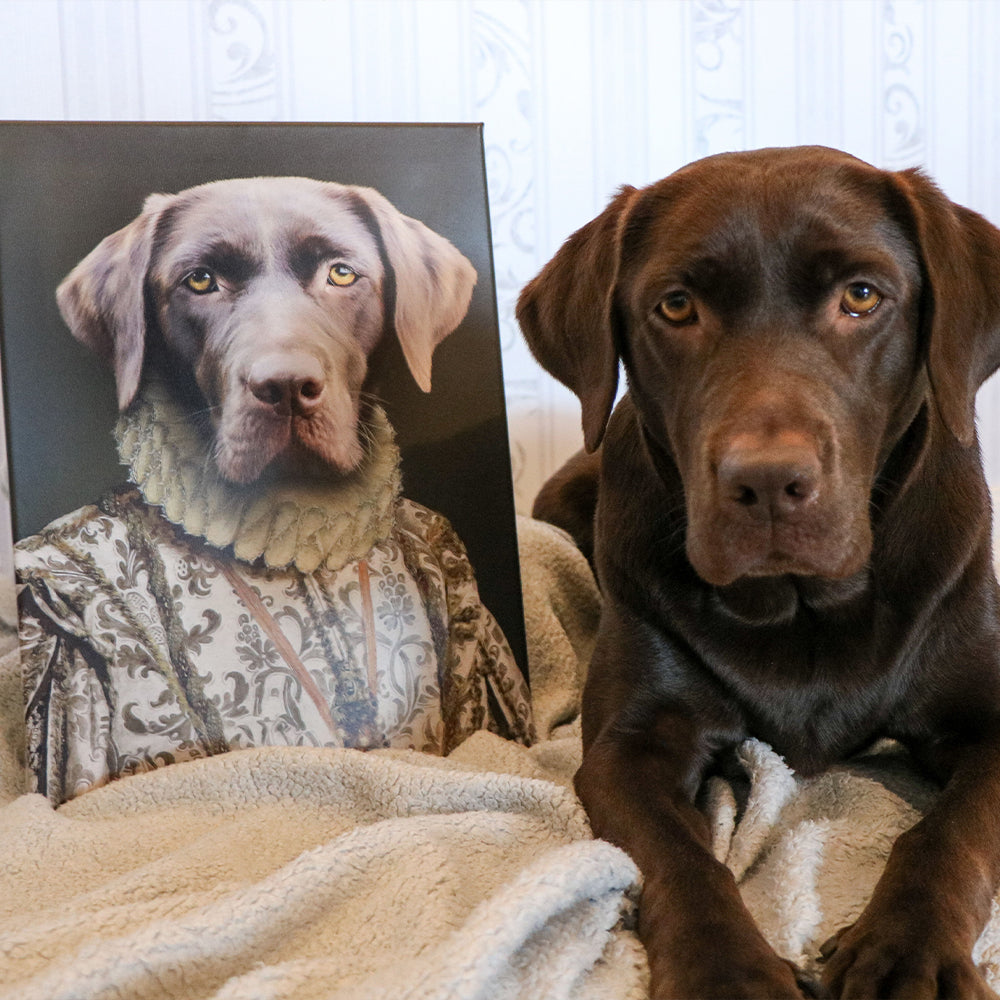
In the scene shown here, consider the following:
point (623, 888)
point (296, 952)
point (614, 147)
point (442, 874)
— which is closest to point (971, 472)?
point (623, 888)

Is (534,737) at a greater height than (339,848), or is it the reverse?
(339,848)

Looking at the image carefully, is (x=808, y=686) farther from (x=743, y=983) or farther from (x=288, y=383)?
(x=288, y=383)

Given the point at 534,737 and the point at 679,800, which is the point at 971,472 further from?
the point at 534,737

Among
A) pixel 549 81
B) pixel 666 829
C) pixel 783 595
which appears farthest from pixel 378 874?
pixel 549 81

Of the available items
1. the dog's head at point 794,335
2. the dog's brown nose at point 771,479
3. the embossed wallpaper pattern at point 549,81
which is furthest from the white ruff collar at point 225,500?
the embossed wallpaper pattern at point 549,81

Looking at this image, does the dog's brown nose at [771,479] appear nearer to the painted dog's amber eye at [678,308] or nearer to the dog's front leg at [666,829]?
the painted dog's amber eye at [678,308]

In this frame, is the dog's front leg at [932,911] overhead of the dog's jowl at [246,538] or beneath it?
beneath
